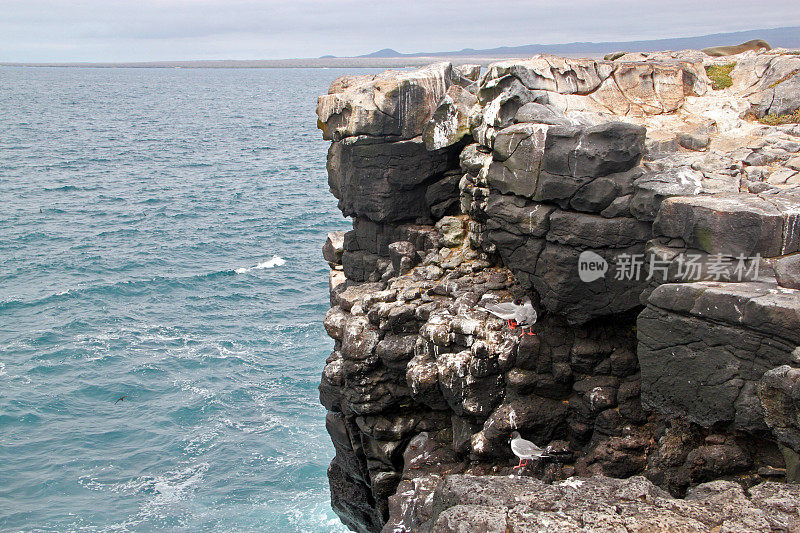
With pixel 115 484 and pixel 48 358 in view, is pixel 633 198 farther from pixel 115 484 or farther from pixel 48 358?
pixel 48 358

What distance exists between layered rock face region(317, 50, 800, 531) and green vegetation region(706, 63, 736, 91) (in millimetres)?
440

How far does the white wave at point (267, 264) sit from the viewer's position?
64.8 m

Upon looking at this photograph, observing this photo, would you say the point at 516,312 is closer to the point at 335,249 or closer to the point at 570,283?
the point at 570,283

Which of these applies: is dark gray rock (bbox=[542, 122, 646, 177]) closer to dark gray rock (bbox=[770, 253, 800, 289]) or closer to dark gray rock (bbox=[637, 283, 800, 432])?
dark gray rock (bbox=[637, 283, 800, 432])

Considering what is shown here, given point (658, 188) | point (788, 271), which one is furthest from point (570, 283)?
point (788, 271)

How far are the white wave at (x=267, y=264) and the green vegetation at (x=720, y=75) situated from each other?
147 ft

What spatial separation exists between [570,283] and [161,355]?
118 ft

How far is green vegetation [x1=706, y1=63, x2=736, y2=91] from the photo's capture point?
2909 cm

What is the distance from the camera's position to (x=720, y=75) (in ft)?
96.6

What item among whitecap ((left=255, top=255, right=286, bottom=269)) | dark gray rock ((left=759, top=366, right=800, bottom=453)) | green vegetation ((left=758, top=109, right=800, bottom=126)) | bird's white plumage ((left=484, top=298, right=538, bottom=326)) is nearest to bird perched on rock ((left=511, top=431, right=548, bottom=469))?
bird's white plumage ((left=484, top=298, right=538, bottom=326))

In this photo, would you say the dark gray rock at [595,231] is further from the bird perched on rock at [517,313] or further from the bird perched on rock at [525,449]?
the bird perched on rock at [525,449]

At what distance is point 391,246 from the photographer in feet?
97.6

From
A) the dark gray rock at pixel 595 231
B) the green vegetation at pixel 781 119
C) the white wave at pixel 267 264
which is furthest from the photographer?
the white wave at pixel 267 264

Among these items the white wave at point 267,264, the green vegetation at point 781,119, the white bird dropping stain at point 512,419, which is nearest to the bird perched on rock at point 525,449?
the white bird dropping stain at point 512,419
